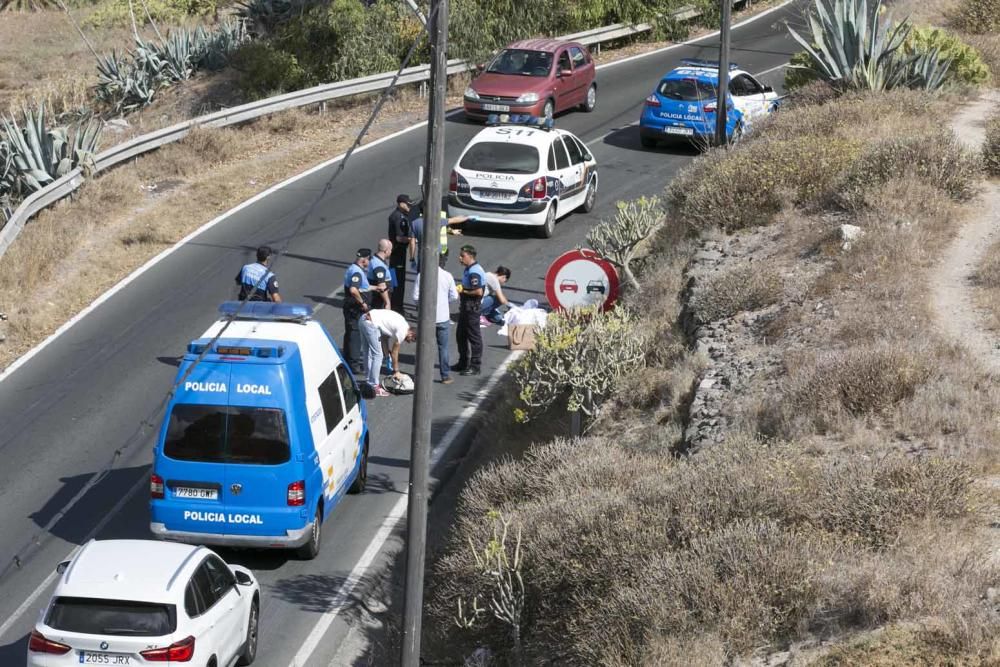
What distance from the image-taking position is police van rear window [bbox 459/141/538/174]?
21.1 m

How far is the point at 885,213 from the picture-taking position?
620 inches

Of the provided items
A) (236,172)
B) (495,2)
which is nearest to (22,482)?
(236,172)

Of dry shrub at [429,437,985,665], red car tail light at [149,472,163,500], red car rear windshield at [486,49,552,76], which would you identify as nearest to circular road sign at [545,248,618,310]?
dry shrub at [429,437,985,665]

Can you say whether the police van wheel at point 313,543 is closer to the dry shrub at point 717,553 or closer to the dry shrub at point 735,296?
the dry shrub at point 717,553

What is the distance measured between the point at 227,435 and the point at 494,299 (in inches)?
291

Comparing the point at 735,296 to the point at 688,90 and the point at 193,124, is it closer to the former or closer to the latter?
the point at 688,90

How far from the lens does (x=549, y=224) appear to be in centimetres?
2148

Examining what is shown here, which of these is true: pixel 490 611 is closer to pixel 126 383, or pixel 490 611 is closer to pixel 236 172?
pixel 126 383

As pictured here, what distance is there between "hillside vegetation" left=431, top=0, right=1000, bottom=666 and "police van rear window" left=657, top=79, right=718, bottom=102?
Result: 9271 mm

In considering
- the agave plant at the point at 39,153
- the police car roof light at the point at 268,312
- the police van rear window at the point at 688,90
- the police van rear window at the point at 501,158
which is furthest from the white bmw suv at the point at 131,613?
the police van rear window at the point at 688,90

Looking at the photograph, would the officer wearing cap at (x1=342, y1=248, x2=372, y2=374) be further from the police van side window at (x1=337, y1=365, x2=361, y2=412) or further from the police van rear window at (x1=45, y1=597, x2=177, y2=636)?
the police van rear window at (x1=45, y1=597, x2=177, y2=636)

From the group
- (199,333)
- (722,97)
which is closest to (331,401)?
(199,333)

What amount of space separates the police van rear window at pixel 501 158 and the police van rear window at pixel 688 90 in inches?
236

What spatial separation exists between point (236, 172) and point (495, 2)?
13.8 meters
